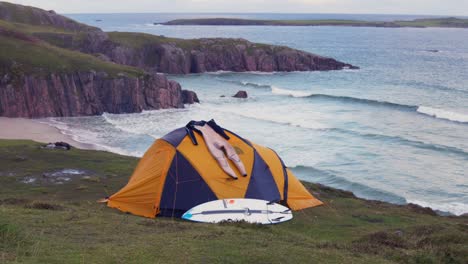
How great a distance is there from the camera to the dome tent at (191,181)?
19.4 meters

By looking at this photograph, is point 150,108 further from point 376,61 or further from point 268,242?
point 376,61

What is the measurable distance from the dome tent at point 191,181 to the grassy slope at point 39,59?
34296 millimetres

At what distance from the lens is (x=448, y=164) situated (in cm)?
3725

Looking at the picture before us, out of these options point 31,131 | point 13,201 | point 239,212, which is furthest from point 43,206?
point 31,131

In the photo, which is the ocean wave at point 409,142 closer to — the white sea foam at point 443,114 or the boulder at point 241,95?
the white sea foam at point 443,114

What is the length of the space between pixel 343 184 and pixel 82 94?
29.1 m

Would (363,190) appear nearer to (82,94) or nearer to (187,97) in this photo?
(82,94)

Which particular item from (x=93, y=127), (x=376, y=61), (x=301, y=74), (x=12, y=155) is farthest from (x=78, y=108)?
(x=376, y=61)

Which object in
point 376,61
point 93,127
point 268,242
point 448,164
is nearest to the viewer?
point 268,242

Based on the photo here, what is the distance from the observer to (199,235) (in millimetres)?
13195

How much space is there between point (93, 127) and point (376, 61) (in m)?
78.4

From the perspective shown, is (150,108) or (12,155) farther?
(150,108)

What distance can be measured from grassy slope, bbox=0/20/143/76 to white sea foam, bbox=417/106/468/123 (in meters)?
27.6

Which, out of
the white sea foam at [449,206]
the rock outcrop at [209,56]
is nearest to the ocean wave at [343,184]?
the white sea foam at [449,206]
